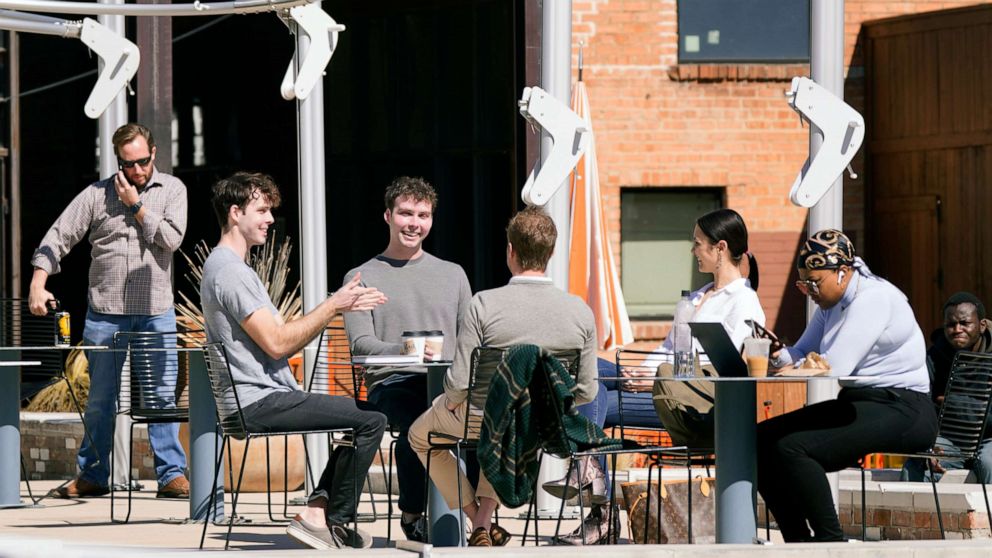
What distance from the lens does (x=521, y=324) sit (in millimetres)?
5465

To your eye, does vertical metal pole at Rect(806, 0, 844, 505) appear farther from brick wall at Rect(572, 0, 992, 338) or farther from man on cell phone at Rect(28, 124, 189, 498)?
brick wall at Rect(572, 0, 992, 338)

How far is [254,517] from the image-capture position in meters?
7.17

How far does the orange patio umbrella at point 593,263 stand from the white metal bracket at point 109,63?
93.9 inches

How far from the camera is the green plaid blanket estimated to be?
199 inches

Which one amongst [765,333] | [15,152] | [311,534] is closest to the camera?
[765,333]

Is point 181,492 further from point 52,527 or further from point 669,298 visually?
point 669,298

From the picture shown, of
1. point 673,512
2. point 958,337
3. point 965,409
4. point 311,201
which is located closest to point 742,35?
point 958,337

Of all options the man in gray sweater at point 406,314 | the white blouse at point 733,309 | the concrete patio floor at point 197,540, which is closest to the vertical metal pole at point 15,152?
the concrete patio floor at point 197,540

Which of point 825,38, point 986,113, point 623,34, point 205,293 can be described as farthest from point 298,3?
point 986,113

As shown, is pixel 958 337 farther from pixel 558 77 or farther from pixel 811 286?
pixel 811 286

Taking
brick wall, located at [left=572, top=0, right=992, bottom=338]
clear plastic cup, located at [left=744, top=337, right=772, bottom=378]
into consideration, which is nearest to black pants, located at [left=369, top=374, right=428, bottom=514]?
clear plastic cup, located at [left=744, top=337, right=772, bottom=378]

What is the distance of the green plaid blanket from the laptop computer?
443mm

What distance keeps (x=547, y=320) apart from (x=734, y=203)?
7.63 m

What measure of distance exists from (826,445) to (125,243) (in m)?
3.62
